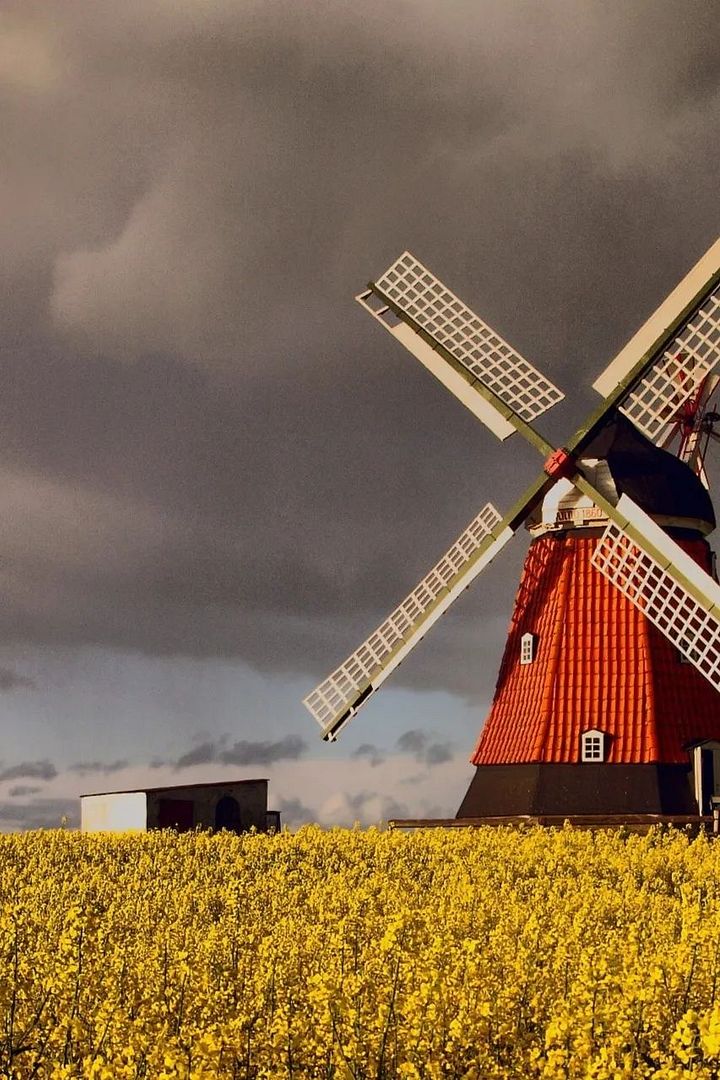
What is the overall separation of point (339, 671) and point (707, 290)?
418 inches

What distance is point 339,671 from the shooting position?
95.2 ft

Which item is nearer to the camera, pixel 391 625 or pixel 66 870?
pixel 66 870

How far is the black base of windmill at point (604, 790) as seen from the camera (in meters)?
27.0

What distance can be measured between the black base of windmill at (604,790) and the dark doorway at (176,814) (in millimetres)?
9178

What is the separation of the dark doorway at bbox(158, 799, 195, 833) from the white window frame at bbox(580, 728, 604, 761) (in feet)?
34.7

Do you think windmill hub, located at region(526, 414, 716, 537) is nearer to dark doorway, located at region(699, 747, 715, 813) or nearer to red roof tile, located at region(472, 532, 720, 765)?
red roof tile, located at region(472, 532, 720, 765)

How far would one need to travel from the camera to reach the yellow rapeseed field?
8297 millimetres

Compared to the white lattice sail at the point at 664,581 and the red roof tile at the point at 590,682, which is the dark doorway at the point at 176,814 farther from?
the white lattice sail at the point at 664,581

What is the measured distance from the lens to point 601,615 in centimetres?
2808

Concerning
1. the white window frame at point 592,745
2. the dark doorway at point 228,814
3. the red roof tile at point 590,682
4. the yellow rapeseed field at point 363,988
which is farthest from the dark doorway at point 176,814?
the yellow rapeseed field at point 363,988

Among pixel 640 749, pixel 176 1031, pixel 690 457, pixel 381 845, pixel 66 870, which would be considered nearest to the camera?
pixel 176 1031

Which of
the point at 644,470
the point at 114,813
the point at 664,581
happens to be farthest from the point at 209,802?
the point at 644,470

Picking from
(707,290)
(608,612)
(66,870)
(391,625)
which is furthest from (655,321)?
(66,870)

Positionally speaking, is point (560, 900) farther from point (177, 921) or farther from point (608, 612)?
point (608, 612)
